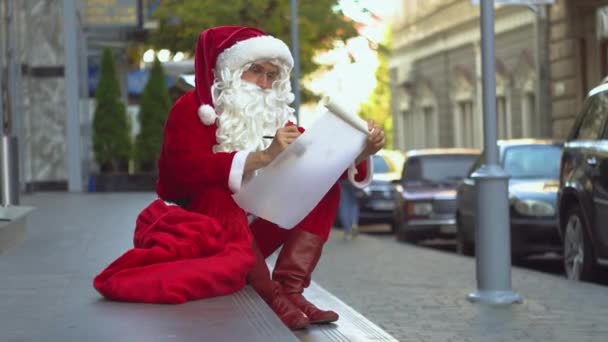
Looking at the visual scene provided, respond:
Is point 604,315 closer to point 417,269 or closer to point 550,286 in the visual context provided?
point 550,286

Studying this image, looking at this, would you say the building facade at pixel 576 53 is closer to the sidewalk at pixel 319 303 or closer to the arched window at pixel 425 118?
the arched window at pixel 425 118

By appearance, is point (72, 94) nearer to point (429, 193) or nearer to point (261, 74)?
point (429, 193)

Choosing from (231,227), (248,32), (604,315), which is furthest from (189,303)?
(604,315)

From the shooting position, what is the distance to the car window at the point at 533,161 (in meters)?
17.0

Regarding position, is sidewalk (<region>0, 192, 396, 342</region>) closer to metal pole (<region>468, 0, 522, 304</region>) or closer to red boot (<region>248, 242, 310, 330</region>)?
red boot (<region>248, 242, 310, 330</region>)

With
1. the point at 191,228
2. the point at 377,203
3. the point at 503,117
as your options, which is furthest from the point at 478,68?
the point at 191,228

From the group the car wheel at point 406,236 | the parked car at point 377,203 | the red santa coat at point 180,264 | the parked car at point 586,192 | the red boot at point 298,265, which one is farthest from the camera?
the parked car at point 377,203

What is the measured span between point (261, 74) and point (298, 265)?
38.4 inches

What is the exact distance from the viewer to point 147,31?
109 feet

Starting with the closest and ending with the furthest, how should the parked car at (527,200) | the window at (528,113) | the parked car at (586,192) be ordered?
the parked car at (586,192), the parked car at (527,200), the window at (528,113)

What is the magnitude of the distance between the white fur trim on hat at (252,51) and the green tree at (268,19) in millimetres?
21617

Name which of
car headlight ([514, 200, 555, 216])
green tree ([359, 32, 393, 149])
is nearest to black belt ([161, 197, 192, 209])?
car headlight ([514, 200, 555, 216])

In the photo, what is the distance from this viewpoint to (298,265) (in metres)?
6.91

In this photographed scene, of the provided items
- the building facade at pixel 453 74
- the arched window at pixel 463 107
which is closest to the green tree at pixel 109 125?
the building facade at pixel 453 74
